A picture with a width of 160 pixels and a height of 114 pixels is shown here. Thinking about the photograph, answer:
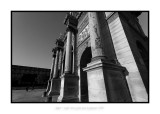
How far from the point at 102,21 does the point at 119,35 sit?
1.28 metres

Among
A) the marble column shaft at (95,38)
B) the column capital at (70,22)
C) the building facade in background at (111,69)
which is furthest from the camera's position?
the column capital at (70,22)

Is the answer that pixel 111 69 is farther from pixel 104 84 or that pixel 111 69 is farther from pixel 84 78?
pixel 84 78

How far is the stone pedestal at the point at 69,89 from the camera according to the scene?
571cm

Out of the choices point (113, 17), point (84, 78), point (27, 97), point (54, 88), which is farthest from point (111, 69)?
point (27, 97)

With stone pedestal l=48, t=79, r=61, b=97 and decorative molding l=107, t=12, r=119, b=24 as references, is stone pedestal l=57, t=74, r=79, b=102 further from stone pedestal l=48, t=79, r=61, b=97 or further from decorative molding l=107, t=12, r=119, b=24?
decorative molding l=107, t=12, r=119, b=24

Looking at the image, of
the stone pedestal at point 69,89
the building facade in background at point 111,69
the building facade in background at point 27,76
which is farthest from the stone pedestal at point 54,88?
the building facade in background at point 27,76

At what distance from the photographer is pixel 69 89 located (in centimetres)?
620

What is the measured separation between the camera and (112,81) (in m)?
2.63

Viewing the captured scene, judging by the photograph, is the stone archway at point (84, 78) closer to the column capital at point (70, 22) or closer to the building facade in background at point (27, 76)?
the column capital at point (70, 22)

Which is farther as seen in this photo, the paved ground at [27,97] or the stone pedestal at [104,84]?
the paved ground at [27,97]

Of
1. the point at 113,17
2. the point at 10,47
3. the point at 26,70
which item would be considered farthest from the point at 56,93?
the point at 26,70

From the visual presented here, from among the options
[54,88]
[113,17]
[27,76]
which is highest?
[113,17]

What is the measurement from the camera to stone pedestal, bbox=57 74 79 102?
5.71 m

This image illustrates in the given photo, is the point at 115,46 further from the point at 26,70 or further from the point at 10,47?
the point at 26,70
